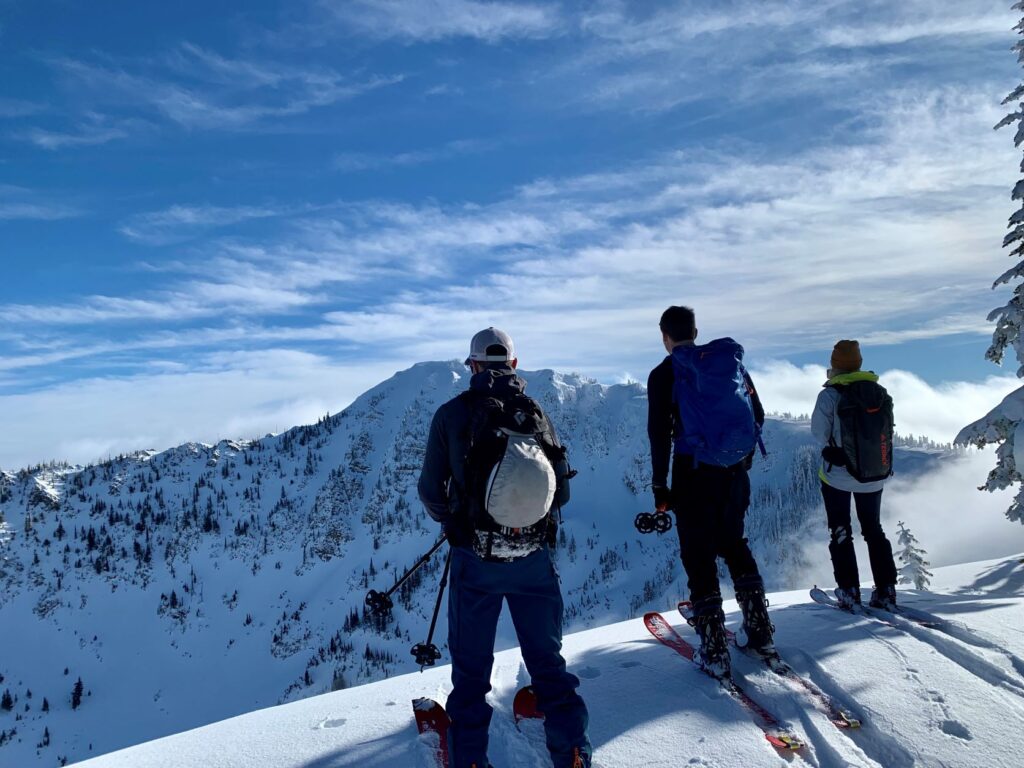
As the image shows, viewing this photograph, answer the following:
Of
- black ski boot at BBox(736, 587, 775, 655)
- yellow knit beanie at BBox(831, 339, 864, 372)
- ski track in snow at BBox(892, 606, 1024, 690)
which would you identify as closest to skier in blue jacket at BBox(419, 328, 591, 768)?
black ski boot at BBox(736, 587, 775, 655)

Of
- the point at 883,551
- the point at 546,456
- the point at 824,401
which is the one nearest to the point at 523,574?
the point at 546,456

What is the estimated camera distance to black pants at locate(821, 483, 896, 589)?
22.6 feet

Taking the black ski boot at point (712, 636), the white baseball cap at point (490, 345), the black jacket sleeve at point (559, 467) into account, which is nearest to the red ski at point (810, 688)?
the black ski boot at point (712, 636)

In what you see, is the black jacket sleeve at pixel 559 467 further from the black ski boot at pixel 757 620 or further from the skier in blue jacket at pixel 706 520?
the black ski boot at pixel 757 620

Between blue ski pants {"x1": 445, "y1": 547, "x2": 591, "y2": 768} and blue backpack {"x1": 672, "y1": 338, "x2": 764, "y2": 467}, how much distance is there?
183 centimetres

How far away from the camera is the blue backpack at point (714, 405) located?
5.19 meters

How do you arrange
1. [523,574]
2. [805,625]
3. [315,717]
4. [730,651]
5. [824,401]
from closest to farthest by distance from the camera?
1. [523,574]
2. [315,717]
3. [730,651]
4. [805,625]
5. [824,401]

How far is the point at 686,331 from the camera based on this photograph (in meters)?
5.55

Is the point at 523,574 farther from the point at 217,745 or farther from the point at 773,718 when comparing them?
the point at 217,745

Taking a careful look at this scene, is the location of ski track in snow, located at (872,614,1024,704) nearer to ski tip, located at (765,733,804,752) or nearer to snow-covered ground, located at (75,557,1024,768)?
snow-covered ground, located at (75,557,1024,768)

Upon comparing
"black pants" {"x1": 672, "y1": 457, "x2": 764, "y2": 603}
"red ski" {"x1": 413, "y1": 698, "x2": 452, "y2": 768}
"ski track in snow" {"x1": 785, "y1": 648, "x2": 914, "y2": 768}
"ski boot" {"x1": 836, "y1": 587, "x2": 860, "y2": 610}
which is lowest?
"ski track in snow" {"x1": 785, "y1": 648, "x2": 914, "y2": 768}

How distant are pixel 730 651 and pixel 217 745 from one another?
14.4 feet

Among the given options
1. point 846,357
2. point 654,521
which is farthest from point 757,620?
point 846,357

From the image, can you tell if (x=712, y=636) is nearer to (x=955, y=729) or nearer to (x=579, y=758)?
(x=955, y=729)
